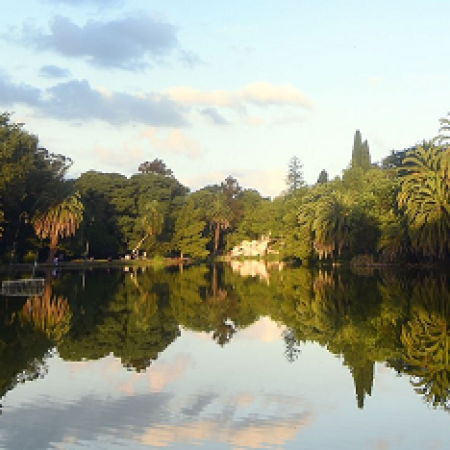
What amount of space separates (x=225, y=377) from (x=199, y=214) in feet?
213

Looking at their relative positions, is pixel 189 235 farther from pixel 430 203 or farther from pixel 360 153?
pixel 430 203

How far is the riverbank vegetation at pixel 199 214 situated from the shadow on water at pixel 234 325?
1673 cm

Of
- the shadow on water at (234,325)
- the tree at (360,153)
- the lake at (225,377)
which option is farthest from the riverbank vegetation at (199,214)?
the lake at (225,377)

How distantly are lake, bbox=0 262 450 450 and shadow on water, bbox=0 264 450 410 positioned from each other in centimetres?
6

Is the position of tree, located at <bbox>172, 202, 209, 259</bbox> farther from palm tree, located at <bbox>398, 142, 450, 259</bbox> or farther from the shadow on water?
the shadow on water

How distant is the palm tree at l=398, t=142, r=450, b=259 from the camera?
4162 cm

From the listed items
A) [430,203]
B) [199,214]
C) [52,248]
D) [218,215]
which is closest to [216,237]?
[218,215]

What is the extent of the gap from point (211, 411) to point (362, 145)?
8910 cm

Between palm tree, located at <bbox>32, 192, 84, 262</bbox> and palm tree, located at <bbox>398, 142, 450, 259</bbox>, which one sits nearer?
palm tree, located at <bbox>398, 142, 450, 259</bbox>

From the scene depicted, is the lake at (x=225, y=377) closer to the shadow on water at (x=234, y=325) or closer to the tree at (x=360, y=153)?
the shadow on water at (x=234, y=325)

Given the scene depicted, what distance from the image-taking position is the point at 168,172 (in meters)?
94.8

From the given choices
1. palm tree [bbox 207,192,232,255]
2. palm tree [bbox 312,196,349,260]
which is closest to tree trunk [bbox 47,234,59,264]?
palm tree [bbox 312,196,349,260]

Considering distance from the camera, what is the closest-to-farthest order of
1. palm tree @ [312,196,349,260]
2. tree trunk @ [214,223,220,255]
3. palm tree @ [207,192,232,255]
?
palm tree @ [312,196,349,260] < palm tree @ [207,192,232,255] < tree trunk @ [214,223,220,255]

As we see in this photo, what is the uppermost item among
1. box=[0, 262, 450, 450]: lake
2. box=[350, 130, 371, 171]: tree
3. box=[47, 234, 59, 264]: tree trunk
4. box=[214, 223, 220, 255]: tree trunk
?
box=[350, 130, 371, 171]: tree
